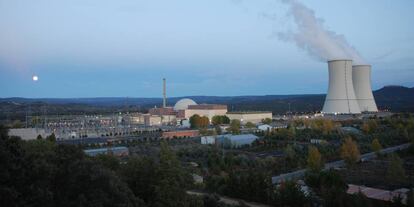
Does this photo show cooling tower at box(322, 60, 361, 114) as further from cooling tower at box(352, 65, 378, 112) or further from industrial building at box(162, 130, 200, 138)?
industrial building at box(162, 130, 200, 138)

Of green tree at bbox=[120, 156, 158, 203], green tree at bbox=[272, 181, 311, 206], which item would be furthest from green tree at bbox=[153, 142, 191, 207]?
green tree at bbox=[272, 181, 311, 206]

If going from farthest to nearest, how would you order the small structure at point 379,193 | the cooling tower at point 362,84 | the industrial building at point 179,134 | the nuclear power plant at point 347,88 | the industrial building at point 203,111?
the industrial building at point 203,111, the cooling tower at point 362,84, the nuclear power plant at point 347,88, the industrial building at point 179,134, the small structure at point 379,193

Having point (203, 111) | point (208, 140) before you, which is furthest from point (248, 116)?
point (208, 140)

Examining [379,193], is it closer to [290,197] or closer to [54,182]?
[290,197]

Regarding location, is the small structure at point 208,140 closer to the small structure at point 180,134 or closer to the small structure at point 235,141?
the small structure at point 235,141

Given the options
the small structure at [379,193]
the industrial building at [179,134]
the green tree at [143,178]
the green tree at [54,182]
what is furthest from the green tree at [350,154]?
the industrial building at [179,134]

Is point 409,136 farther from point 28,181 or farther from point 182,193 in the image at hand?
point 28,181

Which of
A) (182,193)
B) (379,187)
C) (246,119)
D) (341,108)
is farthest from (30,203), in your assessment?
(246,119)
